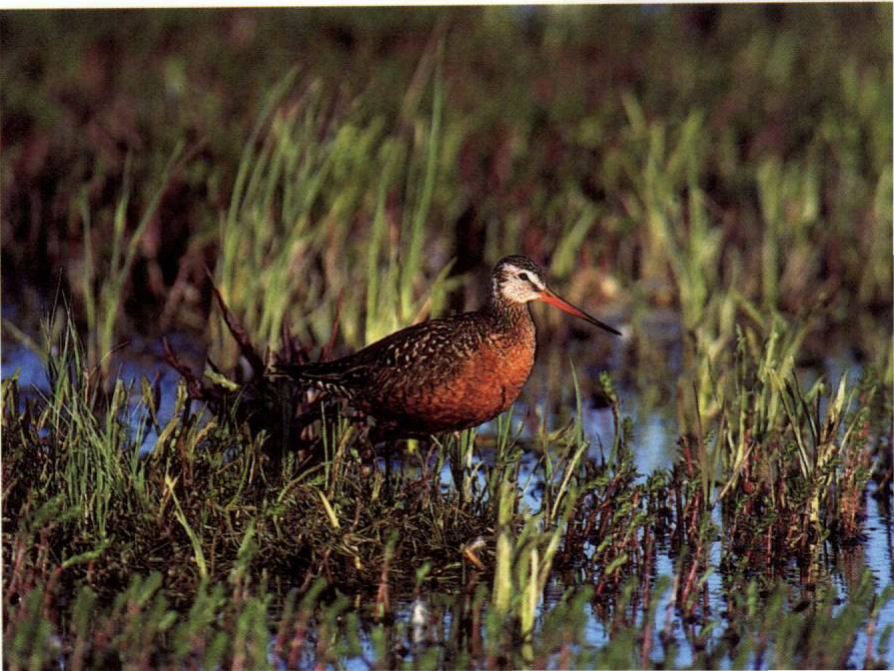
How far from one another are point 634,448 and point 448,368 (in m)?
1.64

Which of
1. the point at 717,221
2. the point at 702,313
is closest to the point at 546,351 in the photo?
the point at 702,313

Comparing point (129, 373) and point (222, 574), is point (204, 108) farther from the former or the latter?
point (222, 574)

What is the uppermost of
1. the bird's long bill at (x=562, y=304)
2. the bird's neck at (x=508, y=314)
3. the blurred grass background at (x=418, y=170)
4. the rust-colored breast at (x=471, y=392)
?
the blurred grass background at (x=418, y=170)

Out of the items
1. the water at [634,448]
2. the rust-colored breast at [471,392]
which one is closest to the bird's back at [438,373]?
the rust-colored breast at [471,392]

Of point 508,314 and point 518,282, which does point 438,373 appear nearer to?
point 508,314

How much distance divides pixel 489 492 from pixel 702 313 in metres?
3.17

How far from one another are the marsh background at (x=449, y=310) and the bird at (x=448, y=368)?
17cm

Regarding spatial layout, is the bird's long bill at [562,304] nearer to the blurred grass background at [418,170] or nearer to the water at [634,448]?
the water at [634,448]

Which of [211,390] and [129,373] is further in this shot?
[129,373]

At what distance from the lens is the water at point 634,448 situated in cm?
553

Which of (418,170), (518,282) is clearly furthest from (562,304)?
(418,170)

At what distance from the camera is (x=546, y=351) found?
32.0 ft

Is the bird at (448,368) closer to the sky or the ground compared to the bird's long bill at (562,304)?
closer to the ground

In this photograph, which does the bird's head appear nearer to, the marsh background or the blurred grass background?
the marsh background
